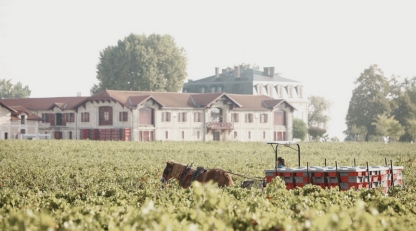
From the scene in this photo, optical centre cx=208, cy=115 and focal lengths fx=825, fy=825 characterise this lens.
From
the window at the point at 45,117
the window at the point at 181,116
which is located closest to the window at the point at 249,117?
the window at the point at 181,116

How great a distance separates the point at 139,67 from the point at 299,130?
2456cm

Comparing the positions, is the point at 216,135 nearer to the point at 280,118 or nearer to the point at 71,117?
the point at 280,118

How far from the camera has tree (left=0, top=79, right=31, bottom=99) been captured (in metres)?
166

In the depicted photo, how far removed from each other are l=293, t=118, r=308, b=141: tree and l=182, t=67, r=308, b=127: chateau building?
9911 millimetres

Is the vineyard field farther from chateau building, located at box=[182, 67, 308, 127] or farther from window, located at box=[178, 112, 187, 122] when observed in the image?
chateau building, located at box=[182, 67, 308, 127]

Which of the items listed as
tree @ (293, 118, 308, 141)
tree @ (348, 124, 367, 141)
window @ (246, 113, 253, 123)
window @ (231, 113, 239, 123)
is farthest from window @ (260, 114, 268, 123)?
tree @ (348, 124, 367, 141)

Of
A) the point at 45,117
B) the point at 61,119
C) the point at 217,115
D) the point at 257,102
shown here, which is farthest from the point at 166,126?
the point at 257,102

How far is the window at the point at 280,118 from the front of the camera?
336 feet

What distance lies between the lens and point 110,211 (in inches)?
557

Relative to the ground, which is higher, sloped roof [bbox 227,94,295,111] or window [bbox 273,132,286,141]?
sloped roof [bbox 227,94,295,111]

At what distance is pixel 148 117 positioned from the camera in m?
90.4

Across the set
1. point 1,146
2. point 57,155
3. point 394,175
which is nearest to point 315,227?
point 394,175

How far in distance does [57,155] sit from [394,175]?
32042 mm

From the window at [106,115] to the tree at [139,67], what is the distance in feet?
85.2
